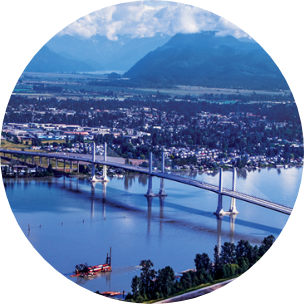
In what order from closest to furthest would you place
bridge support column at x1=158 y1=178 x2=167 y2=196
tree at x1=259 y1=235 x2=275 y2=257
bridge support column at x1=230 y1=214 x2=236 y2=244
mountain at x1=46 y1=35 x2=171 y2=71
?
tree at x1=259 y1=235 x2=275 y2=257, bridge support column at x1=230 y1=214 x2=236 y2=244, bridge support column at x1=158 y1=178 x2=167 y2=196, mountain at x1=46 y1=35 x2=171 y2=71

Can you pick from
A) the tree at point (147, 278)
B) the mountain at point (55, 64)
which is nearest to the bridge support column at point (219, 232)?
the tree at point (147, 278)

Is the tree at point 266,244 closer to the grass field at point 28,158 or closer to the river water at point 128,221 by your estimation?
the river water at point 128,221

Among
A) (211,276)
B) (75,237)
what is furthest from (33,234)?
(211,276)

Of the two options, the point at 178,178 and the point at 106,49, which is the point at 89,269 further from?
the point at 106,49

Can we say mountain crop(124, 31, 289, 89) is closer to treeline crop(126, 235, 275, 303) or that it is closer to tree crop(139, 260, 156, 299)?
treeline crop(126, 235, 275, 303)

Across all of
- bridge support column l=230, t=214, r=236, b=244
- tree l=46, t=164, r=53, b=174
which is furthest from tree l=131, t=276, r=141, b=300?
tree l=46, t=164, r=53, b=174

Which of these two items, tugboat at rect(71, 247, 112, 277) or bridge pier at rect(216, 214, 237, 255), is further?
bridge pier at rect(216, 214, 237, 255)

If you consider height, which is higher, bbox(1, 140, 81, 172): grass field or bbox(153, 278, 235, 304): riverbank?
bbox(1, 140, 81, 172): grass field

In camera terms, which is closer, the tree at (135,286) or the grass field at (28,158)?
the tree at (135,286)

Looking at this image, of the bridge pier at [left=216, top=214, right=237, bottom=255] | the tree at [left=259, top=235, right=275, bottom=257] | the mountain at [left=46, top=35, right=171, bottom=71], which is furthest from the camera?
the mountain at [left=46, top=35, right=171, bottom=71]
